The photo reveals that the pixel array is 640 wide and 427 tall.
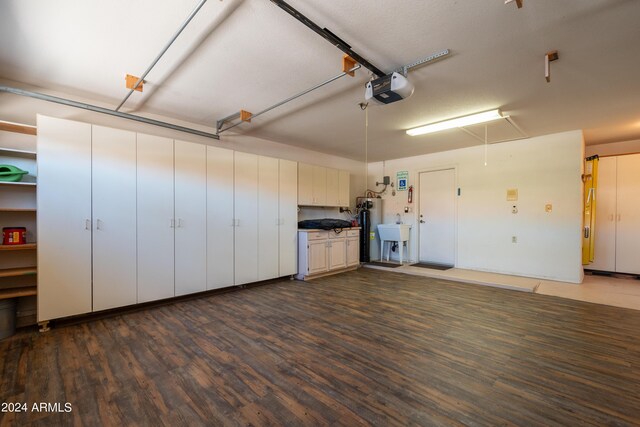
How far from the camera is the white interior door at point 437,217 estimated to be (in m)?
6.05

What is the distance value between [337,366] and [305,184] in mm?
3750

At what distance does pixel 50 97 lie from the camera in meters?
3.02

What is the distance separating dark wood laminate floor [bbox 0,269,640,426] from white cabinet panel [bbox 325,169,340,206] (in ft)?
9.26

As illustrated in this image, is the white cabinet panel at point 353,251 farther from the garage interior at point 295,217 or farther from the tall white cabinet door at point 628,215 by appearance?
the tall white cabinet door at point 628,215

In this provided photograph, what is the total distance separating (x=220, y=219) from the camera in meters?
4.11

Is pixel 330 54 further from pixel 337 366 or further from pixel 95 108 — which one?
pixel 95 108

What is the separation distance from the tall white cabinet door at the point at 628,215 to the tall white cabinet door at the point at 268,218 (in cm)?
651

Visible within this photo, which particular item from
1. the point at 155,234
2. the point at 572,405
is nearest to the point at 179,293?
the point at 155,234

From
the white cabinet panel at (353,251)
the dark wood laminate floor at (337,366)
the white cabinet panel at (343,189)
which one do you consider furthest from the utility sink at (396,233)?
the dark wood laminate floor at (337,366)

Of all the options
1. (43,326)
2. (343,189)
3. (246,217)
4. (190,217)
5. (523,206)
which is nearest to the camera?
(43,326)

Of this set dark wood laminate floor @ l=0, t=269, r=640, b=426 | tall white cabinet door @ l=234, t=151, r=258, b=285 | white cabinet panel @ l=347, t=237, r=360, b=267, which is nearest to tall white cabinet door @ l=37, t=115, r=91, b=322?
dark wood laminate floor @ l=0, t=269, r=640, b=426

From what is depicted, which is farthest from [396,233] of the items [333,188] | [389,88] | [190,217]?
[190,217]

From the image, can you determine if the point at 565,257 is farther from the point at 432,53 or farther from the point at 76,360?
the point at 76,360

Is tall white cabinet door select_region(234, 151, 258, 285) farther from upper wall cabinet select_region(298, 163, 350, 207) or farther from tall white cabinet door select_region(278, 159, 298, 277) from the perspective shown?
upper wall cabinet select_region(298, 163, 350, 207)
